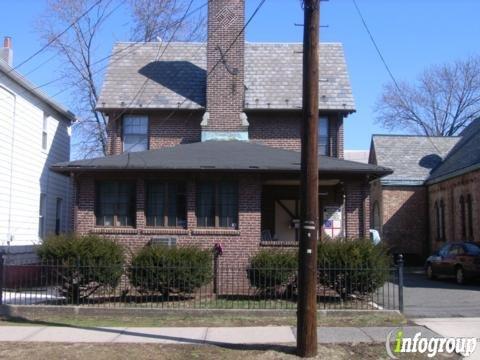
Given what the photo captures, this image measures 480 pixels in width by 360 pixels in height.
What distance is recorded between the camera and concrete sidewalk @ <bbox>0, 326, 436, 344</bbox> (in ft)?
33.2

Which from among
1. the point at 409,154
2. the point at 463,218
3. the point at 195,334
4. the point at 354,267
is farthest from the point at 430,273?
the point at 195,334

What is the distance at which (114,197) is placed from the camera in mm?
→ 17062

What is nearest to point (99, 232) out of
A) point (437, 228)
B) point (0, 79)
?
point (0, 79)

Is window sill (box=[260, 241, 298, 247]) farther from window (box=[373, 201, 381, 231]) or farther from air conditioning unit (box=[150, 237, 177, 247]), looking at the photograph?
window (box=[373, 201, 381, 231])

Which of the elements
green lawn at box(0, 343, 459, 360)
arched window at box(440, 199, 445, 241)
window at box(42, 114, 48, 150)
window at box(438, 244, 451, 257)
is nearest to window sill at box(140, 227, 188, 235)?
green lawn at box(0, 343, 459, 360)

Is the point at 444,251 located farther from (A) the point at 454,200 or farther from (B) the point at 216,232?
(B) the point at 216,232

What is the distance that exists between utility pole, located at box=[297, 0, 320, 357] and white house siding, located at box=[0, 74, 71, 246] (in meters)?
Result: 12.5

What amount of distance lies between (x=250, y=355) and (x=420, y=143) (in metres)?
29.2

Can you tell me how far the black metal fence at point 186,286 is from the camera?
44.7ft

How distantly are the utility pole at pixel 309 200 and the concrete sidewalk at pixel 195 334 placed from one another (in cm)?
118

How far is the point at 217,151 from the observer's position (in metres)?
17.9

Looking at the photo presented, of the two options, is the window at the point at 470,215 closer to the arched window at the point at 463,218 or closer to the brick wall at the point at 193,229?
the arched window at the point at 463,218

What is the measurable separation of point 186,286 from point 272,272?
2.07 meters

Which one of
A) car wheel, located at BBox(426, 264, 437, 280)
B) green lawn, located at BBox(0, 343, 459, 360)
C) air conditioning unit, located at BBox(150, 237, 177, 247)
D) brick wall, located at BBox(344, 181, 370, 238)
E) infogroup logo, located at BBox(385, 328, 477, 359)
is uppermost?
brick wall, located at BBox(344, 181, 370, 238)
